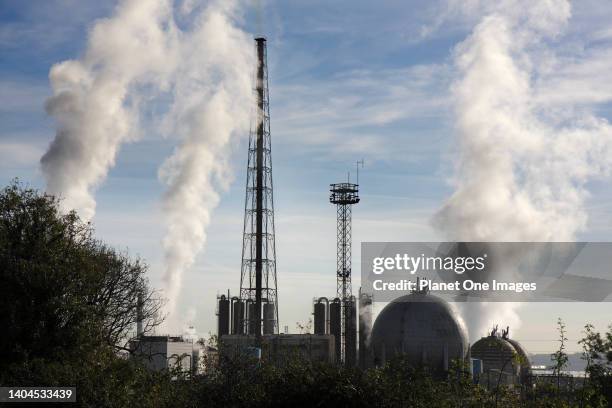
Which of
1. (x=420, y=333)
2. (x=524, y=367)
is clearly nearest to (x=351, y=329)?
(x=420, y=333)

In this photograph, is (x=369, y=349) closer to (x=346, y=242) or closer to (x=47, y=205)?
(x=346, y=242)

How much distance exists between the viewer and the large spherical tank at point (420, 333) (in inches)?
3369

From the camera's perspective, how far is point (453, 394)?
83.4 ft

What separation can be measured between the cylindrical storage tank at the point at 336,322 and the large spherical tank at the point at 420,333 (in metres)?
16.5

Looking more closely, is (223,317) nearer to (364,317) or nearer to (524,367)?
(364,317)

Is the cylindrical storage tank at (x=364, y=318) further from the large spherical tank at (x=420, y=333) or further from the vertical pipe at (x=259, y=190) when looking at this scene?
the vertical pipe at (x=259, y=190)

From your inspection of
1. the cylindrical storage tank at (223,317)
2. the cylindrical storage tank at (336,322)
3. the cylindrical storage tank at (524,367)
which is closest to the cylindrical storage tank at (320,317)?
the cylindrical storage tank at (336,322)

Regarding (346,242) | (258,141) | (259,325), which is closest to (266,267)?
(259,325)

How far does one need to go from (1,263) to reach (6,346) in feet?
12.5

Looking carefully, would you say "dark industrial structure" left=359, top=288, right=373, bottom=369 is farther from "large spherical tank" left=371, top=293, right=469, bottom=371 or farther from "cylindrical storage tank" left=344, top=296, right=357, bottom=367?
"large spherical tank" left=371, top=293, right=469, bottom=371

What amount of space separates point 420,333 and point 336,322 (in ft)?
74.5

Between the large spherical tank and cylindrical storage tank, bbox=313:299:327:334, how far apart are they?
2125cm

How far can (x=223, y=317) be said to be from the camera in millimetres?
110125

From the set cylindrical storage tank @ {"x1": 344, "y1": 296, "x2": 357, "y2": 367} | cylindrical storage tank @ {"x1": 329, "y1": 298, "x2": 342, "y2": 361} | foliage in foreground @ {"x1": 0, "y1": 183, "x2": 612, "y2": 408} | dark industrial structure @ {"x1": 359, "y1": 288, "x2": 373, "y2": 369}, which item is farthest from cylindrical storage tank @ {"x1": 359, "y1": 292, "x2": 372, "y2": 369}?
foliage in foreground @ {"x1": 0, "y1": 183, "x2": 612, "y2": 408}
